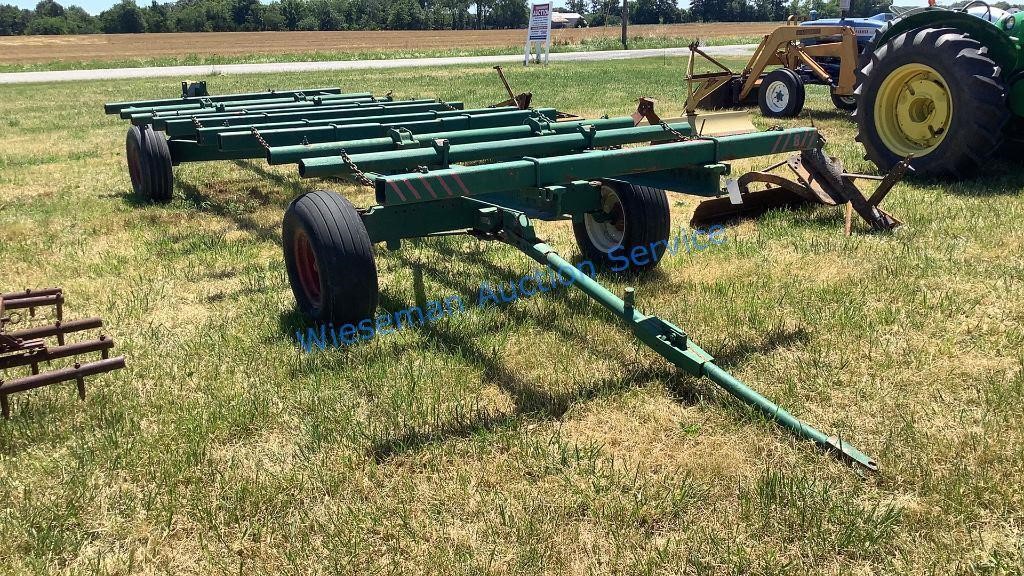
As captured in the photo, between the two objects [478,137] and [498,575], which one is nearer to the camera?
[498,575]

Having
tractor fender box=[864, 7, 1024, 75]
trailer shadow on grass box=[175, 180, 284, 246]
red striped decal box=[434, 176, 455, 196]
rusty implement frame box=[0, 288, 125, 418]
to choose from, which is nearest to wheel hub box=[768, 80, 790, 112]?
tractor fender box=[864, 7, 1024, 75]

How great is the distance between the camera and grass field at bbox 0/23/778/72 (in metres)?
36.5

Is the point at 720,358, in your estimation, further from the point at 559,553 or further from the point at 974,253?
the point at 974,253

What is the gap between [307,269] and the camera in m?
4.05

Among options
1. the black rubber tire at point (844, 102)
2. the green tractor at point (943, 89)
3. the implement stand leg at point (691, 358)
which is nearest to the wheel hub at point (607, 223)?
the implement stand leg at point (691, 358)

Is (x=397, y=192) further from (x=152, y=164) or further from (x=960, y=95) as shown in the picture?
(x=960, y=95)

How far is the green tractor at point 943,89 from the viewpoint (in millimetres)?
6320

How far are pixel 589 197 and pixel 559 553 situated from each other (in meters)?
2.48

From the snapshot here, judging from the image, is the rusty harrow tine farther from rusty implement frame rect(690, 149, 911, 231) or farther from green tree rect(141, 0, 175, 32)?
green tree rect(141, 0, 175, 32)

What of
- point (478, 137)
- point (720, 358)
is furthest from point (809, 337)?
point (478, 137)

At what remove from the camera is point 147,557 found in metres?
2.38

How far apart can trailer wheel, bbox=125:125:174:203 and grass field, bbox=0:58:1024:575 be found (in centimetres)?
A: 179

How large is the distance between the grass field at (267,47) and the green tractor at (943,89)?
2728cm

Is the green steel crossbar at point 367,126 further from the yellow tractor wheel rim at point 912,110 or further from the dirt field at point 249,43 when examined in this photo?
the dirt field at point 249,43
